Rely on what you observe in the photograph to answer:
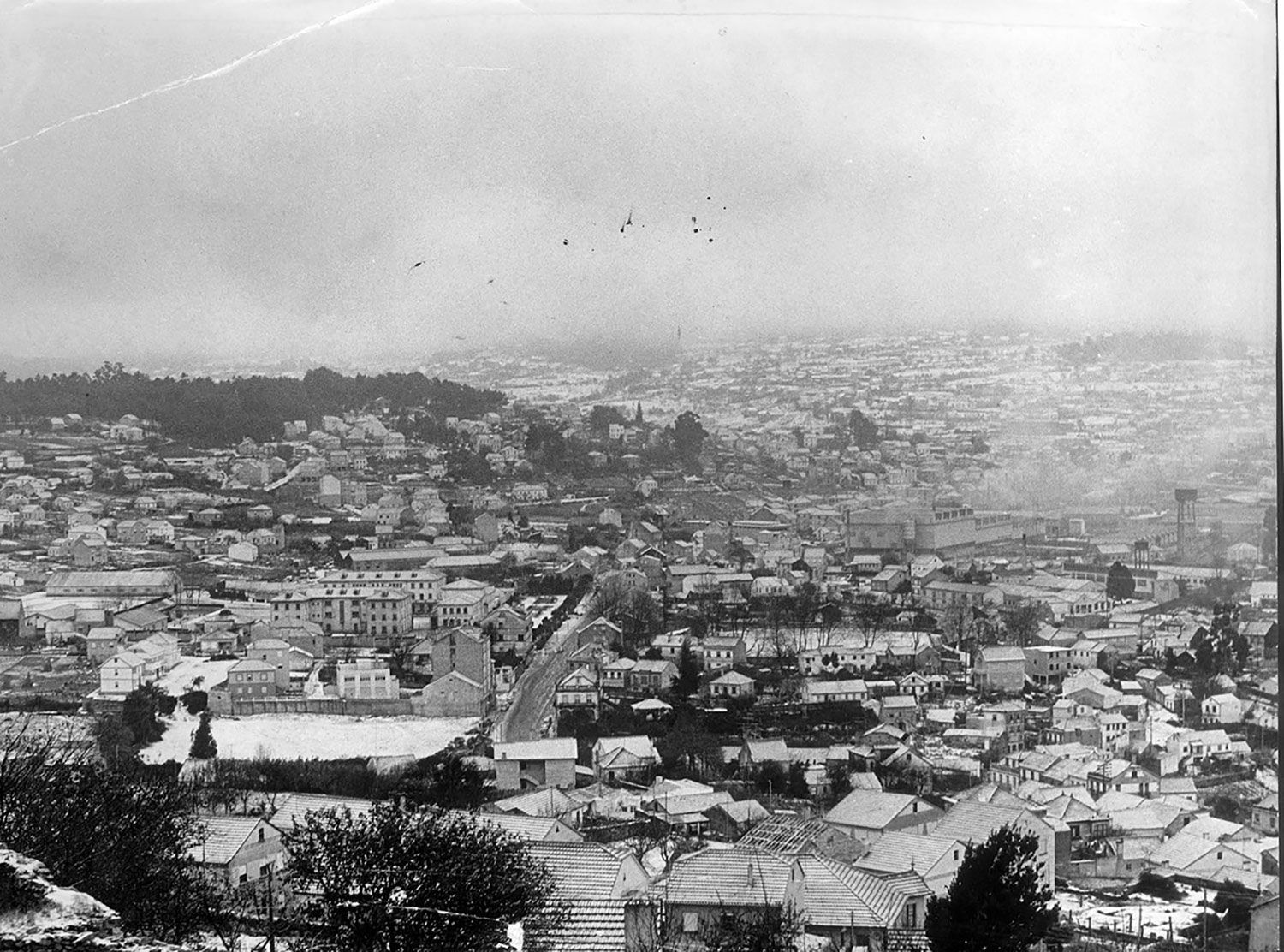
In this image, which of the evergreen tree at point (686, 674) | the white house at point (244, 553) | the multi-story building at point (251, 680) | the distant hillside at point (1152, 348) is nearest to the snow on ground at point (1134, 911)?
the evergreen tree at point (686, 674)

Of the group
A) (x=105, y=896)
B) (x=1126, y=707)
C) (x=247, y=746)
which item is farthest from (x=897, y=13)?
(x=105, y=896)

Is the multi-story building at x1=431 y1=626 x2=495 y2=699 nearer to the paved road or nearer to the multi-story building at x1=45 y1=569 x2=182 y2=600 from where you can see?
the paved road

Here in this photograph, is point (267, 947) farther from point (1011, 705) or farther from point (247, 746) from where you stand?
point (1011, 705)

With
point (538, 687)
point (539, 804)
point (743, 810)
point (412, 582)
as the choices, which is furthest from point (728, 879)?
point (412, 582)

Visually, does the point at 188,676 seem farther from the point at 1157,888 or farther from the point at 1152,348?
the point at 1152,348

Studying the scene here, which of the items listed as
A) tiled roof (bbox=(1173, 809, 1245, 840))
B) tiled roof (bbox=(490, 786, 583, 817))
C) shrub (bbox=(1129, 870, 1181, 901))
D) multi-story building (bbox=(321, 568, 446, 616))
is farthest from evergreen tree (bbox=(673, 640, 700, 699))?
tiled roof (bbox=(1173, 809, 1245, 840))

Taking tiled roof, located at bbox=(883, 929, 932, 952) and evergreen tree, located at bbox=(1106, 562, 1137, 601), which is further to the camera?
evergreen tree, located at bbox=(1106, 562, 1137, 601)

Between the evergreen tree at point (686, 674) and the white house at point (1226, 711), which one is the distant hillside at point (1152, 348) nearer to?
the white house at point (1226, 711)
